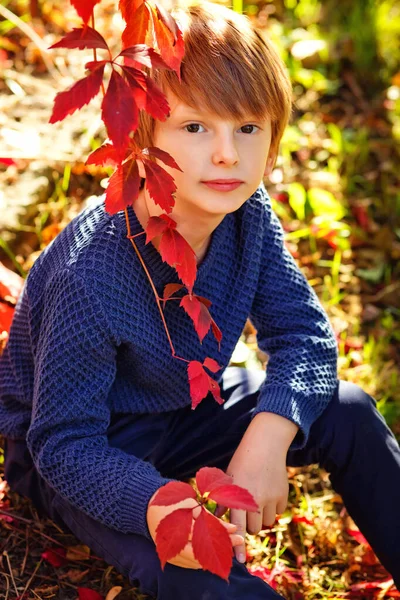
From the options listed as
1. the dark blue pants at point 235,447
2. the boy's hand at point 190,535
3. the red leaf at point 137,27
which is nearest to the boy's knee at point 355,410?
the dark blue pants at point 235,447

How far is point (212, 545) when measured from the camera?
104cm

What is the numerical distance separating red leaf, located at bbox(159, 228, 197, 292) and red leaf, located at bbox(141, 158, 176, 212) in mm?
110

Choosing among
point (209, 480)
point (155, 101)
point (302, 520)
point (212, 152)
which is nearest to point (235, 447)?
point (302, 520)

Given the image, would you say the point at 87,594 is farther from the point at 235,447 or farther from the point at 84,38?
the point at 84,38

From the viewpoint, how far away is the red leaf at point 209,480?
1.11 m

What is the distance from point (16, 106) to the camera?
255cm

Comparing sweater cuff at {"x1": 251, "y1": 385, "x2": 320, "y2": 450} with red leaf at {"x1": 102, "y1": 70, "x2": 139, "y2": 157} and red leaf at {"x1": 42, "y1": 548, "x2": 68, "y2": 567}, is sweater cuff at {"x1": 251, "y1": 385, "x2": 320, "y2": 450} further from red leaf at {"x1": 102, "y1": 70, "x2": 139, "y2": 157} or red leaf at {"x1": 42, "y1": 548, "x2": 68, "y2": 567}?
red leaf at {"x1": 102, "y1": 70, "x2": 139, "y2": 157}

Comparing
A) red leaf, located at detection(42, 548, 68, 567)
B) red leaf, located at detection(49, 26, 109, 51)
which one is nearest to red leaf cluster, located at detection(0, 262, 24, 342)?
red leaf, located at detection(42, 548, 68, 567)

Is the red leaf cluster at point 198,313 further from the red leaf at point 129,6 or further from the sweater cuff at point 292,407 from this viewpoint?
the red leaf at point 129,6

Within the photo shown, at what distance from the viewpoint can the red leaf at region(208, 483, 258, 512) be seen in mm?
1081

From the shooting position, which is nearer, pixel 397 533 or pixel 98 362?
pixel 98 362

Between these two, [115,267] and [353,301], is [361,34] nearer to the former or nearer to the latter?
[353,301]

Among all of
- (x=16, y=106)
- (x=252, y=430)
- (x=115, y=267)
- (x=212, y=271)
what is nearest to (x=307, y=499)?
(x=252, y=430)

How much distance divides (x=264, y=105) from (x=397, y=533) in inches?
35.8
